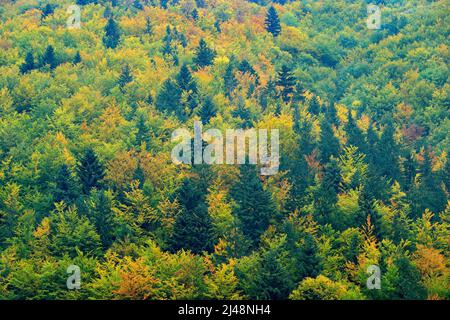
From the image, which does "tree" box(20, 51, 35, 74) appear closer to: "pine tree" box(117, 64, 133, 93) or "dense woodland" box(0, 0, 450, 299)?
"dense woodland" box(0, 0, 450, 299)

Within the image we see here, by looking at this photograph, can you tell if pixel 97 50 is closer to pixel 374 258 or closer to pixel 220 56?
pixel 220 56

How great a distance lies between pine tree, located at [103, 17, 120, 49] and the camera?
3558 inches

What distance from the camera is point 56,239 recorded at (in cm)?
5066

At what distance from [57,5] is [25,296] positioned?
6712 cm

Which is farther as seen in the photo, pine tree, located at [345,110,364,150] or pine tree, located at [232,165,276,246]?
pine tree, located at [345,110,364,150]

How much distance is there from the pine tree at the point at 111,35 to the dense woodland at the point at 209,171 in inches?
14.1

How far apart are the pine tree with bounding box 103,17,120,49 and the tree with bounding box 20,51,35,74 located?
11845mm

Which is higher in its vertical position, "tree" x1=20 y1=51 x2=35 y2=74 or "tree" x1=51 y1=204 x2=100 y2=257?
"tree" x1=20 y1=51 x2=35 y2=74

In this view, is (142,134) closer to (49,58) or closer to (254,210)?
(254,210)

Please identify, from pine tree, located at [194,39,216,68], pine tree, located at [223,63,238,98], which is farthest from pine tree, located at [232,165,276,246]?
pine tree, located at [194,39,216,68]

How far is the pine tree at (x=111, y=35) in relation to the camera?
90.4 metres

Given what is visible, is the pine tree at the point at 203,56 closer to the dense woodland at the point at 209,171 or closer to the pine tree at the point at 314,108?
the dense woodland at the point at 209,171

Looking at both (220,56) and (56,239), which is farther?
(220,56)

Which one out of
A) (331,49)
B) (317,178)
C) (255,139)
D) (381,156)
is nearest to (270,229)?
(317,178)
